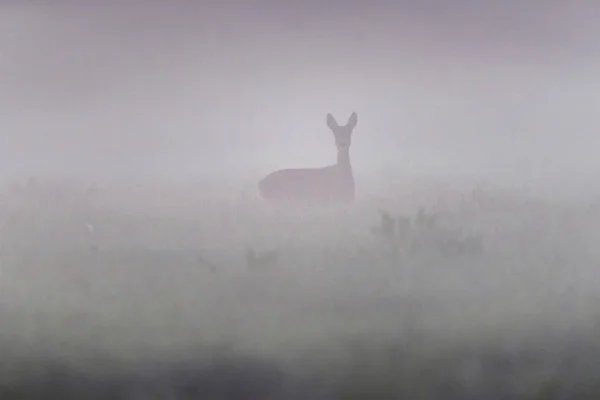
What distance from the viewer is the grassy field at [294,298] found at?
170cm

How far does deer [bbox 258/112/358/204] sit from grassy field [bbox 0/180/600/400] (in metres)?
0.04

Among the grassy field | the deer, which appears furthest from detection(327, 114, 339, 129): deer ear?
the grassy field

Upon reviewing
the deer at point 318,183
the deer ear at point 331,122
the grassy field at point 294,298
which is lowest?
the grassy field at point 294,298

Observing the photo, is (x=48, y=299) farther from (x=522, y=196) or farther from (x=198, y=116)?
(x=522, y=196)

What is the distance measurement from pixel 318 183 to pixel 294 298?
0.31 metres

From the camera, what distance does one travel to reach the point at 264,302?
172 centimetres

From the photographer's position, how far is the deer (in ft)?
5.70

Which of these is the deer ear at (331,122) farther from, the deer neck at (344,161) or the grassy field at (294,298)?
the grassy field at (294,298)

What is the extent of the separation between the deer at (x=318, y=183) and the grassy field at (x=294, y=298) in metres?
0.04

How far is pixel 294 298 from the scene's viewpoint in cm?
172

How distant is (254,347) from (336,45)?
2.74 ft

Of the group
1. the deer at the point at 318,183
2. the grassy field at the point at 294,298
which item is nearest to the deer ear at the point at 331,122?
the deer at the point at 318,183

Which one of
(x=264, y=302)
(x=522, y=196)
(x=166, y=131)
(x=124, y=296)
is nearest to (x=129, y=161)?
(x=166, y=131)

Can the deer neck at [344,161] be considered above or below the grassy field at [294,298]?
above
